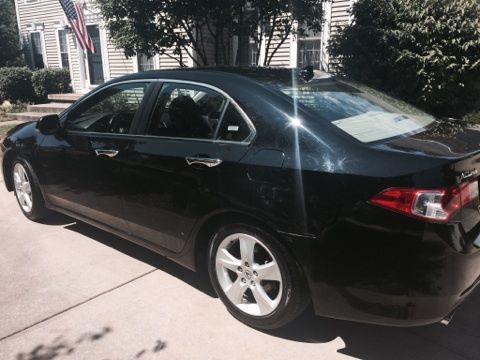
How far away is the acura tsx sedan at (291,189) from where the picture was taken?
2.17 metres

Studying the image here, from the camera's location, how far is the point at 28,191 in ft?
15.6

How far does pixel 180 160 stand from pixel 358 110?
1195 millimetres

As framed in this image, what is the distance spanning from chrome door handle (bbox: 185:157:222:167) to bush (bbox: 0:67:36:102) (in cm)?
1554

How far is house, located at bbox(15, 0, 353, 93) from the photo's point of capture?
13859 millimetres

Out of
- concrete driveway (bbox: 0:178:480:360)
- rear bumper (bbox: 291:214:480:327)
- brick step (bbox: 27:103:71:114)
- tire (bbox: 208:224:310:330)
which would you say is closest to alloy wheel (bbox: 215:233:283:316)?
tire (bbox: 208:224:310:330)

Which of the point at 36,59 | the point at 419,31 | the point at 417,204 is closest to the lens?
the point at 417,204

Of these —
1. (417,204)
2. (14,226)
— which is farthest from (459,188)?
(14,226)

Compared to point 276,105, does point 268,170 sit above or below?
below

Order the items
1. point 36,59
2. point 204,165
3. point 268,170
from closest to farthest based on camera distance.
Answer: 1. point 268,170
2. point 204,165
3. point 36,59

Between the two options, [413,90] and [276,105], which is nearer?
[276,105]

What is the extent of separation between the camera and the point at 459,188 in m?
2.20

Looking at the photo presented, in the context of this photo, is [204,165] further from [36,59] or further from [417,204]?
[36,59]

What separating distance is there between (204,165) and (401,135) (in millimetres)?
1196

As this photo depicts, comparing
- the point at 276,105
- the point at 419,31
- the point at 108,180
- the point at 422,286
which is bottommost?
the point at 422,286
